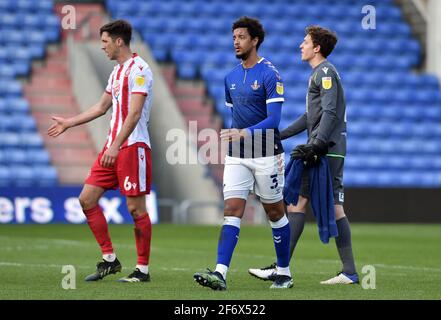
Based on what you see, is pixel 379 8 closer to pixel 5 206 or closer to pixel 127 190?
pixel 5 206

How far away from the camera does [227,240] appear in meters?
7.69

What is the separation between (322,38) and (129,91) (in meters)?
1.58

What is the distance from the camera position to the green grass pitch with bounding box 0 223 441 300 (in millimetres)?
7457

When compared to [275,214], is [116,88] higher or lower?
higher

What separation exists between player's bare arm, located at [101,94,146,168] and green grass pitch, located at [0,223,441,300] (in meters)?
0.94

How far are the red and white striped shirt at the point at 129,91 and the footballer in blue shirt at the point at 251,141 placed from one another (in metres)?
0.80

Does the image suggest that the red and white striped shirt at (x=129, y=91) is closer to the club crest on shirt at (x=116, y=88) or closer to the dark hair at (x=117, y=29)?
the club crest on shirt at (x=116, y=88)

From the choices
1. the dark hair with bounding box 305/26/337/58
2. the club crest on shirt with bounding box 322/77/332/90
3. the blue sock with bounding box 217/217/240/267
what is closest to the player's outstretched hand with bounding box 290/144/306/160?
the club crest on shirt with bounding box 322/77/332/90

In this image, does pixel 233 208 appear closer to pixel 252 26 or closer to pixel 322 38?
pixel 252 26

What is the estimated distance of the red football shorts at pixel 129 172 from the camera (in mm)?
8414

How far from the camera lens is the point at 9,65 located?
22234 mm

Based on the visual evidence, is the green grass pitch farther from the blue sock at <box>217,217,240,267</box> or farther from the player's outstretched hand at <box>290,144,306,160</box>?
the player's outstretched hand at <box>290,144,306,160</box>
